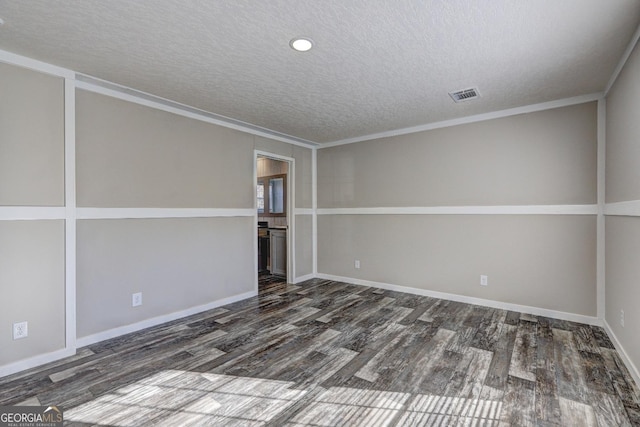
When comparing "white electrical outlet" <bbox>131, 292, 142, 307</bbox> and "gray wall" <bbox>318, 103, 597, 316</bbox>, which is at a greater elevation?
"gray wall" <bbox>318, 103, 597, 316</bbox>

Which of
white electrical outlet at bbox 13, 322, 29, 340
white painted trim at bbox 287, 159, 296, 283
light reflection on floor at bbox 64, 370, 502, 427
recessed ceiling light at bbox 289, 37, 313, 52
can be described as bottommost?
light reflection on floor at bbox 64, 370, 502, 427

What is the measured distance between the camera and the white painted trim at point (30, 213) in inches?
93.5

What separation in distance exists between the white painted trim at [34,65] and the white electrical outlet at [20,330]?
81.1 inches

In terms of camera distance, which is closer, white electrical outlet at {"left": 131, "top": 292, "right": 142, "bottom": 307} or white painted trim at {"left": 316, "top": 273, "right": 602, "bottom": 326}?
white electrical outlet at {"left": 131, "top": 292, "right": 142, "bottom": 307}

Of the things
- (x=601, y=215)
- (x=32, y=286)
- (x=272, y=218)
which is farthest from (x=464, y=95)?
(x=32, y=286)

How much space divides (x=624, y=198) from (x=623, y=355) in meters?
1.29

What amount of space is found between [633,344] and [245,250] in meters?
4.06

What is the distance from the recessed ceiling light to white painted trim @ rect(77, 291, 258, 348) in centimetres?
311

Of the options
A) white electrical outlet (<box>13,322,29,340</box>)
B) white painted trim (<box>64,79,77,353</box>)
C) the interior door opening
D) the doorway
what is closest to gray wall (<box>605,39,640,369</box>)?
the doorway

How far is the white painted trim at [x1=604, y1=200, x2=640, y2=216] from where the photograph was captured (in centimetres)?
221

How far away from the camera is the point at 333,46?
230 cm

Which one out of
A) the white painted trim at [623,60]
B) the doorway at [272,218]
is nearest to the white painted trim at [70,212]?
the doorway at [272,218]

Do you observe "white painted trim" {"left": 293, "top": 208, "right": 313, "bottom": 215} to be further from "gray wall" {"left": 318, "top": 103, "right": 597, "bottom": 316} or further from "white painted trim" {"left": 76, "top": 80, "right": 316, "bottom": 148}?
"white painted trim" {"left": 76, "top": 80, "right": 316, "bottom": 148}

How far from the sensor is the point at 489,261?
394cm
